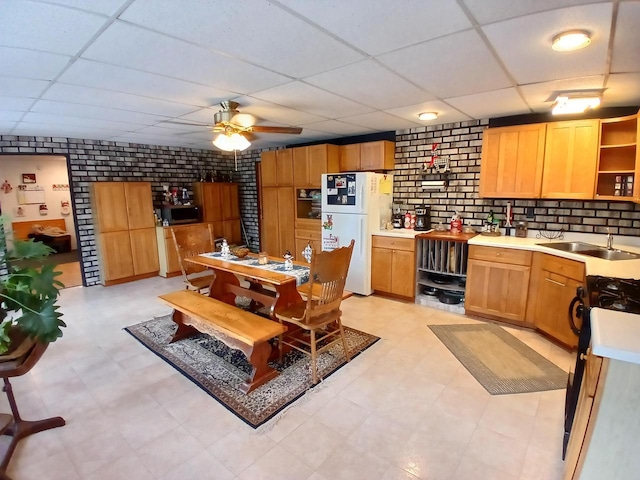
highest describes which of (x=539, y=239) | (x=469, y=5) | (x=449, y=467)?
(x=469, y=5)

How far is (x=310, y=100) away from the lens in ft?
9.55

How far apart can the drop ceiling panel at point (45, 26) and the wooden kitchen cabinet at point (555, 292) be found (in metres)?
3.73

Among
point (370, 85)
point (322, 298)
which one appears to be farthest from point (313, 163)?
point (322, 298)

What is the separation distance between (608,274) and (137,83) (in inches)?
144

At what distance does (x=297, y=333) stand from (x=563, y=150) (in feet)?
10.7

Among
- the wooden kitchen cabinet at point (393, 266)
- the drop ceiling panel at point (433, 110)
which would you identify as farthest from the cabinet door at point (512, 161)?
the wooden kitchen cabinet at point (393, 266)

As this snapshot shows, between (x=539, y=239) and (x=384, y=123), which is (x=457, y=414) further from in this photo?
(x=384, y=123)

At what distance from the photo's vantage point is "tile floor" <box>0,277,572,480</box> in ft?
5.74

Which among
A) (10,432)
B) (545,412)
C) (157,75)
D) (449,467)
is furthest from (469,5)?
(10,432)

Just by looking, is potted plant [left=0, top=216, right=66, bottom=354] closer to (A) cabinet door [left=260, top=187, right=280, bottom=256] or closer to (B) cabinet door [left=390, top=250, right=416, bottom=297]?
(B) cabinet door [left=390, top=250, right=416, bottom=297]

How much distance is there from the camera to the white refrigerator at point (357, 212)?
4.19 m

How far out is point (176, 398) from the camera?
2350 mm

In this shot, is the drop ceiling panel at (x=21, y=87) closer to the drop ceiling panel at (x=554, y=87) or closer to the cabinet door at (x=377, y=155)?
the cabinet door at (x=377, y=155)

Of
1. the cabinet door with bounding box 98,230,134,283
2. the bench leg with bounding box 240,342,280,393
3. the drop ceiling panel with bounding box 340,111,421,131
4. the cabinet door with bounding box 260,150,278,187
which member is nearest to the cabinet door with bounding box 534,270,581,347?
the drop ceiling panel with bounding box 340,111,421,131
